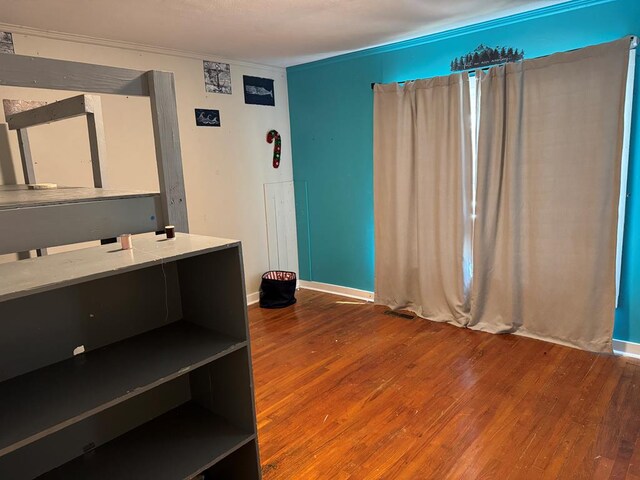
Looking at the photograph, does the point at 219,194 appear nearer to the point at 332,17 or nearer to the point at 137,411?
the point at 332,17

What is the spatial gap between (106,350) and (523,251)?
279cm

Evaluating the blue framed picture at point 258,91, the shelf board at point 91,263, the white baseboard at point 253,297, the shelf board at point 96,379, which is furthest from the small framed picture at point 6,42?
the white baseboard at point 253,297

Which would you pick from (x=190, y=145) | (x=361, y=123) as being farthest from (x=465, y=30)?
(x=190, y=145)

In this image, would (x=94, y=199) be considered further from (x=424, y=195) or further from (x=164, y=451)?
(x=424, y=195)

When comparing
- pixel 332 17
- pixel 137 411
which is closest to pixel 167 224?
pixel 137 411

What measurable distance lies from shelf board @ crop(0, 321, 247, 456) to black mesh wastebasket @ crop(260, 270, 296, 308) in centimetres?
266

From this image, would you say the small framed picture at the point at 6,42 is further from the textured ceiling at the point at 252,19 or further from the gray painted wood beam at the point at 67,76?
the gray painted wood beam at the point at 67,76

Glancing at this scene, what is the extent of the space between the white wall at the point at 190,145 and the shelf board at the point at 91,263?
6.62 feet

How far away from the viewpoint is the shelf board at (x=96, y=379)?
3.54ft

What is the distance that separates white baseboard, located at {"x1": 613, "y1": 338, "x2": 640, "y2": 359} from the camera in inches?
114

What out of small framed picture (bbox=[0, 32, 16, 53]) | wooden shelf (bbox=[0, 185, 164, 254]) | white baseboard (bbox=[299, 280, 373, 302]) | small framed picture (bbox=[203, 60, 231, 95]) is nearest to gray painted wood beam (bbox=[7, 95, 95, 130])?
wooden shelf (bbox=[0, 185, 164, 254])

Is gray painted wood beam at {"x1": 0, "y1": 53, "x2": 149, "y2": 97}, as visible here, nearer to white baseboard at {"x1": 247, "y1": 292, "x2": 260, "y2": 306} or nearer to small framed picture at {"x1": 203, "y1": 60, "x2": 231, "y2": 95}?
small framed picture at {"x1": 203, "y1": 60, "x2": 231, "y2": 95}

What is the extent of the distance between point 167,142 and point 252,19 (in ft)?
5.54

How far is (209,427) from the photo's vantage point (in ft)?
5.16
